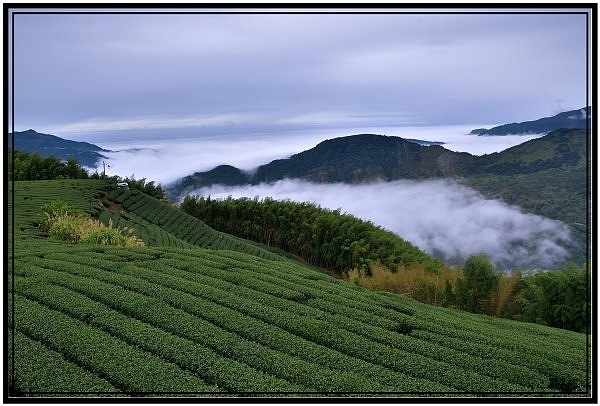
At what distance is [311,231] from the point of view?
16609mm

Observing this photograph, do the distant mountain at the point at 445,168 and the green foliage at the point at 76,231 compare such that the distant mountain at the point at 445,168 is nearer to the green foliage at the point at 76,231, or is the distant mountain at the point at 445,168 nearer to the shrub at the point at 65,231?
the green foliage at the point at 76,231

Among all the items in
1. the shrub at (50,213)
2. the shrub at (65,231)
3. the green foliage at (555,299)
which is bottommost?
the green foliage at (555,299)

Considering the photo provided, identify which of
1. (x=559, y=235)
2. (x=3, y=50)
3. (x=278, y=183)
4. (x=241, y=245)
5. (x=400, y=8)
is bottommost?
(x=241, y=245)

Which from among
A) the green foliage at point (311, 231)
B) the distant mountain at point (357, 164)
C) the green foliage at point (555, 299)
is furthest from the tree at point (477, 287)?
the green foliage at point (311, 231)

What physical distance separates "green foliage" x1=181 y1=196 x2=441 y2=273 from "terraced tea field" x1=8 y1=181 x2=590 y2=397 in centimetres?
703

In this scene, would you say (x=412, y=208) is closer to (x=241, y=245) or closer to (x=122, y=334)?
(x=241, y=245)

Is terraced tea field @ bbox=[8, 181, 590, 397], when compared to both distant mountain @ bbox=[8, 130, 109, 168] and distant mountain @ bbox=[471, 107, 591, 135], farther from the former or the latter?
distant mountain @ bbox=[471, 107, 591, 135]

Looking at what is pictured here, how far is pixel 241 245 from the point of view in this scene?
15.4 meters

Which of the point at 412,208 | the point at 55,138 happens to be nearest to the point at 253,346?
the point at 55,138

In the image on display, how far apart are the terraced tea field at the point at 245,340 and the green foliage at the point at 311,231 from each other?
7034 mm

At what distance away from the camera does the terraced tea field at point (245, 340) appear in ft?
12.5

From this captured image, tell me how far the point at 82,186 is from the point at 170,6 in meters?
11.9

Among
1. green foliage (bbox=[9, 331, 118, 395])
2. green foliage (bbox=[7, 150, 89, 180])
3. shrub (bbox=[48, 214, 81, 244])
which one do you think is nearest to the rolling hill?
shrub (bbox=[48, 214, 81, 244])

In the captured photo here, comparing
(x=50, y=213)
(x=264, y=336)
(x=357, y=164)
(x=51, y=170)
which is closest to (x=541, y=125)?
(x=264, y=336)
